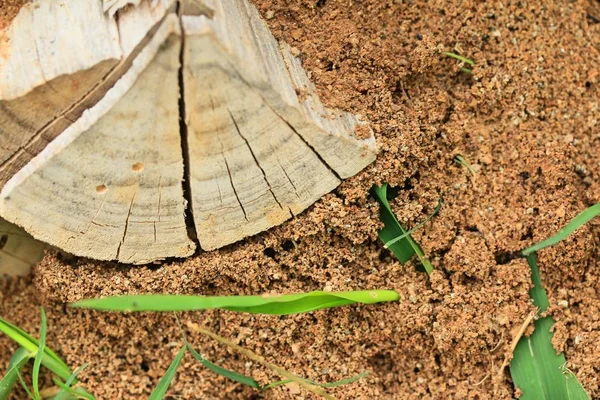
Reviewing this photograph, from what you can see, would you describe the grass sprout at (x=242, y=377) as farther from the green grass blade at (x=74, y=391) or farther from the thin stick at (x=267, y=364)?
the green grass blade at (x=74, y=391)

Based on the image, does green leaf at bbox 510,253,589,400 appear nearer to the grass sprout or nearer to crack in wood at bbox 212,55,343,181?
the grass sprout

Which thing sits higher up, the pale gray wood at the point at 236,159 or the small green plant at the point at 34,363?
the pale gray wood at the point at 236,159

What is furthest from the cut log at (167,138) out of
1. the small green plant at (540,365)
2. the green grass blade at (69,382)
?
the small green plant at (540,365)

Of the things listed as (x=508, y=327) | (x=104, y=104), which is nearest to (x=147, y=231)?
(x=104, y=104)

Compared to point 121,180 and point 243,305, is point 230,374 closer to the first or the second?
point 243,305

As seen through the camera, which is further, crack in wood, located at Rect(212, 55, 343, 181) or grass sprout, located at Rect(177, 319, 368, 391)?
grass sprout, located at Rect(177, 319, 368, 391)

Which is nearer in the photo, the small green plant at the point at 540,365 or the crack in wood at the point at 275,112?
the crack in wood at the point at 275,112

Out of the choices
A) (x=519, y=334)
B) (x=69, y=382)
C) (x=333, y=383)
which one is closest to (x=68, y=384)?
(x=69, y=382)

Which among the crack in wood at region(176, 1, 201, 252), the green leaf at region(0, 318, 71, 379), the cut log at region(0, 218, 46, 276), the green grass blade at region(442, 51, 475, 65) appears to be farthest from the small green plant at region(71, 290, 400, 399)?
the green grass blade at region(442, 51, 475, 65)
